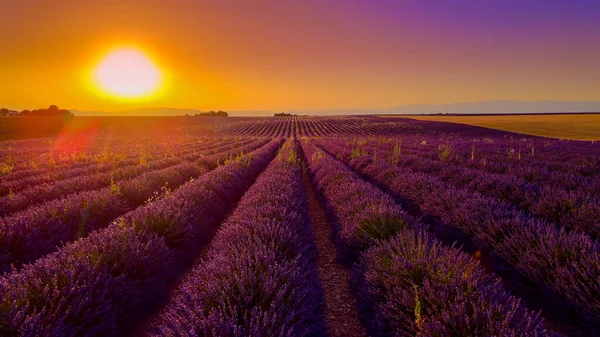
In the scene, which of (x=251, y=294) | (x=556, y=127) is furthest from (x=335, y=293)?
(x=556, y=127)

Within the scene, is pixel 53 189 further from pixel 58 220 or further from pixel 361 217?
pixel 361 217

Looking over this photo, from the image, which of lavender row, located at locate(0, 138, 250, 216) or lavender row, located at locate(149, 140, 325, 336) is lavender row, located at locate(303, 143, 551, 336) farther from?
lavender row, located at locate(0, 138, 250, 216)

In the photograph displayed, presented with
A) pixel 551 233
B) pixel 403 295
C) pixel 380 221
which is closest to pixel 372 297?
pixel 403 295

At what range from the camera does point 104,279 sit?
9.06 ft

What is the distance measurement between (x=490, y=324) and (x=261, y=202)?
3700 mm

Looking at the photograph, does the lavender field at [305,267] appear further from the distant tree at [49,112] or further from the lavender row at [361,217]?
the distant tree at [49,112]

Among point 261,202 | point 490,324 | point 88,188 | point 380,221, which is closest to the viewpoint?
point 490,324

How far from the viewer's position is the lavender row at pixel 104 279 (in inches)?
88.1

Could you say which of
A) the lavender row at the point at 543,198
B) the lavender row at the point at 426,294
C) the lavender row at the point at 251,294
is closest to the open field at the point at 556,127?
the lavender row at the point at 543,198

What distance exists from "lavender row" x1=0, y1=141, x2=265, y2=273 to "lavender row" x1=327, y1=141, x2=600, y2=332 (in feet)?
15.9

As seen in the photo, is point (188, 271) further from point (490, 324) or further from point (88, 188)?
point (88, 188)

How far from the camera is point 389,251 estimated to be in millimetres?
3174

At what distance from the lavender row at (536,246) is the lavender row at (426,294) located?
432 millimetres

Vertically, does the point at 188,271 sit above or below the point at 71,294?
below
